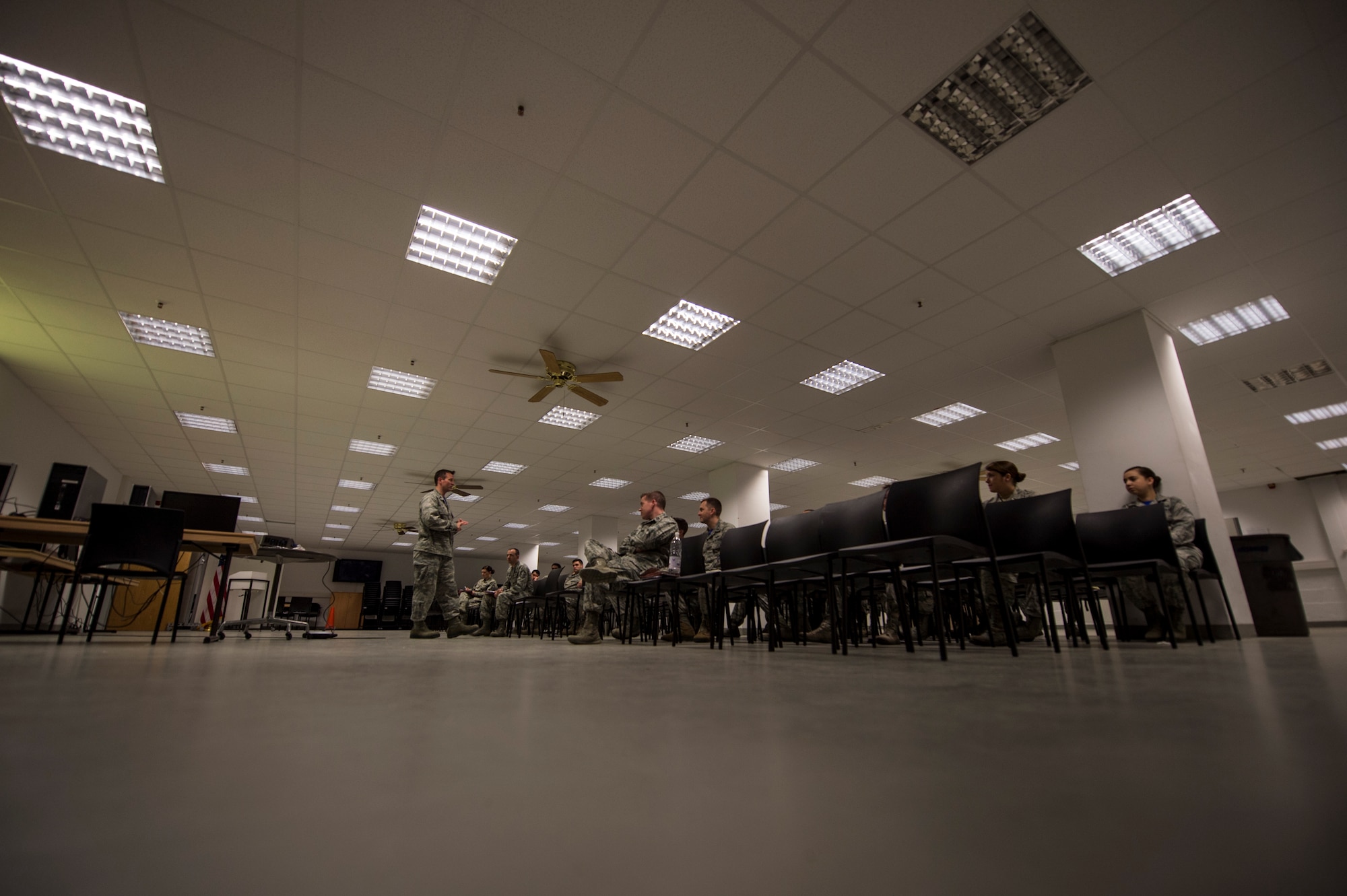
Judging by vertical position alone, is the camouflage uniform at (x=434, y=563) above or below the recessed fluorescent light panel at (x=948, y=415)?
below

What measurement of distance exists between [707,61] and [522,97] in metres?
1.01

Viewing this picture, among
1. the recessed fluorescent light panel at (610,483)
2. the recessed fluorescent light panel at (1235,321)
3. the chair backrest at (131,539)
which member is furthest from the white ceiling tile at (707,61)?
the recessed fluorescent light panel at (610,483)

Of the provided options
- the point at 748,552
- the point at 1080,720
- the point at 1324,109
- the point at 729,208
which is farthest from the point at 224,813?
the point at 1324,109

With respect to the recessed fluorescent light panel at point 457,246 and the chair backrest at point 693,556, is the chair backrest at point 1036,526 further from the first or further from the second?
the recessed fluorescent light panel at point 457,246

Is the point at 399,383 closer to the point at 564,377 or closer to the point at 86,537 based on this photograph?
the point at 564,377

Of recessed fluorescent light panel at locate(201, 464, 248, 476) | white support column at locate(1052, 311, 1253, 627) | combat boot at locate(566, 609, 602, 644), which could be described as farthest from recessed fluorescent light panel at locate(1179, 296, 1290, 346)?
recessed fluorescent light panel at locate(201, 464, 248, 476)

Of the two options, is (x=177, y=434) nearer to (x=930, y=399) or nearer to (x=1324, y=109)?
(x=930, y=399)

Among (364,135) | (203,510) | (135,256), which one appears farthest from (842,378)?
(135,256)

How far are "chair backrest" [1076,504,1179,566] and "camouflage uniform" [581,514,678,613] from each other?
282 cm

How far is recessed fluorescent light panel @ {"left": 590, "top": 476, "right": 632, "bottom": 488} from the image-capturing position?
10406mm

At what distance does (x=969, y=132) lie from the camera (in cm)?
338

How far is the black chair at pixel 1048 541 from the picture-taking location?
113 inches

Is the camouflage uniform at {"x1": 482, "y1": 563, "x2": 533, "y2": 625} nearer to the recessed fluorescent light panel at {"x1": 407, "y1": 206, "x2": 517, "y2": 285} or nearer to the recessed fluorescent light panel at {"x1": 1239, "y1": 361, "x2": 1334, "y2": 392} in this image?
the recessed fluorescent light panel at {"x1": 407, "y1": 206, "x2": 517, "y2": 285}

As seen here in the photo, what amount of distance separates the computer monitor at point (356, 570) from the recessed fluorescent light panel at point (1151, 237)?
20202 mm
